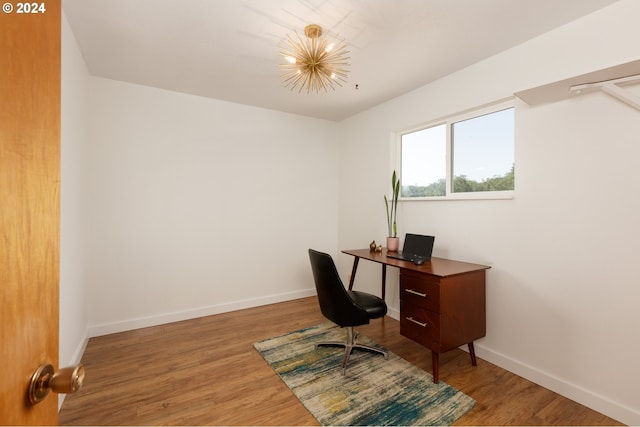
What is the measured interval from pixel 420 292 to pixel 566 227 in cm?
109

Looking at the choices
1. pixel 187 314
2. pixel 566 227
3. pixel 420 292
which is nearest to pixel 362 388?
pixel 420 292

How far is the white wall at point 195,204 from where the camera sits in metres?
2.88

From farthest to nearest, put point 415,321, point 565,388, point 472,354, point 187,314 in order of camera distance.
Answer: point 187,314 < point 472,354 < point 415,321 < point 565,388

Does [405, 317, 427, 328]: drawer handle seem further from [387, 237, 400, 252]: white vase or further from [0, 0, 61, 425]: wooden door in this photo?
[0, 0, 61, 425]: wooden door

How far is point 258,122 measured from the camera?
3711 mm

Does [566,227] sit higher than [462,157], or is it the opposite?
[462,157]

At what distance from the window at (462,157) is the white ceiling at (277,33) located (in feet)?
1.68

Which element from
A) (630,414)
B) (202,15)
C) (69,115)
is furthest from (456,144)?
(69,115)

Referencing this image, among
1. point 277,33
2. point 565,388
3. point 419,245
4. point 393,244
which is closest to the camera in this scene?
point 565,388

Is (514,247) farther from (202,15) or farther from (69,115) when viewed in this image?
(69,115)

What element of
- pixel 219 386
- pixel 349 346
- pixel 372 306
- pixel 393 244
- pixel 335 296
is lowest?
pixel 219 386

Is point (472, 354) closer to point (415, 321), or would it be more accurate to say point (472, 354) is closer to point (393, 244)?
point (415, 321)

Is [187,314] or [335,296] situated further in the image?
[187,314]

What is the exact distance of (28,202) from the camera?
54cm
